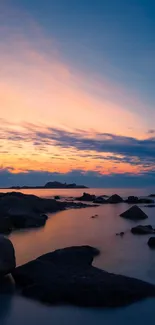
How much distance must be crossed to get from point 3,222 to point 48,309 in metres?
15.7

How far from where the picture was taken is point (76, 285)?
945cm

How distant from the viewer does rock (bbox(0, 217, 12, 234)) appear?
22803mm

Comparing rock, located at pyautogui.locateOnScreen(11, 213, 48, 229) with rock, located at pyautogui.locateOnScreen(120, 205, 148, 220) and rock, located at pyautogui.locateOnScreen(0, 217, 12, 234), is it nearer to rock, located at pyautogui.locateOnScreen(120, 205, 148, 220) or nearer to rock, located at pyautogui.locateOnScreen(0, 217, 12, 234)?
rock, located at pyautogui.locateOnScreen(0, 217, 12, 234)

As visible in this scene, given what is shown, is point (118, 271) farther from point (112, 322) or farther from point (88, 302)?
point (112, 322)

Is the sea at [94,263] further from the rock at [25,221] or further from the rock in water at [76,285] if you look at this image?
the rock at [25,221]

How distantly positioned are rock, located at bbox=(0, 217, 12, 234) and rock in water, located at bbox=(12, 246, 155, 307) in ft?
39.1

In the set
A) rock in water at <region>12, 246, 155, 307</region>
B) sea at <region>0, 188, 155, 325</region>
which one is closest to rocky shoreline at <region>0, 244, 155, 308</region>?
rock in water at <region>12, 246, 155, 307</region>

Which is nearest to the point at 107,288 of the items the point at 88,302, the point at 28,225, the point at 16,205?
the point at 88,302

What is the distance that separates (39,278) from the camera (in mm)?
10117

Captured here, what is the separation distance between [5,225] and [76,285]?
14.7 m

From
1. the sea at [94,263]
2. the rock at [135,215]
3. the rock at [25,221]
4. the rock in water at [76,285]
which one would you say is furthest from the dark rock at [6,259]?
the rock at [135,215]

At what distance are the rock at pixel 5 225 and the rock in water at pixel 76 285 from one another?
39.1ft

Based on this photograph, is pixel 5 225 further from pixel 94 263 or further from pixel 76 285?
pixel 76 285

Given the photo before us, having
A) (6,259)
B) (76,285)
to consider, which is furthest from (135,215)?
(76,285)
